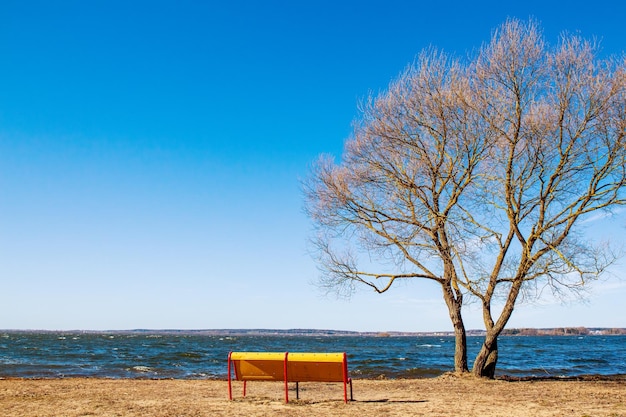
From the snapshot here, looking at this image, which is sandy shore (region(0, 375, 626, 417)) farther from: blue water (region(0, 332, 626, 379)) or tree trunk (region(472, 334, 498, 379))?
blue water (region(0, 332, 626, 379))

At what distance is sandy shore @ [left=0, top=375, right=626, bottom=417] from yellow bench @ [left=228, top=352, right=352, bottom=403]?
17.5 inches

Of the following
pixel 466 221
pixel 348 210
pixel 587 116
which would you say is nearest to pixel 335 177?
pixel 348 210

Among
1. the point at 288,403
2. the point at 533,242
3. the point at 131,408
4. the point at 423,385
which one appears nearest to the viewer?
the point at 131,408

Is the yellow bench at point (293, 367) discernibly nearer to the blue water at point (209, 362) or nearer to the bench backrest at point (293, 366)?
the bench backrest at point (293, 366)

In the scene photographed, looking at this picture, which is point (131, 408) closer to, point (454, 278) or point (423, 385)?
point (423, 385)

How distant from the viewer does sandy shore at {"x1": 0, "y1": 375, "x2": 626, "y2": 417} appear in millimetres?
8742

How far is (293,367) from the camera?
1006 centimetres

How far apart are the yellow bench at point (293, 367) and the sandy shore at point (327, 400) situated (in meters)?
0.44

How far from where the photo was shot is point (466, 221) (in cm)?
1475

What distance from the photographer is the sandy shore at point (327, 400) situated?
874 cm

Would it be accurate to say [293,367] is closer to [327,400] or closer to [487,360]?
[327,400]

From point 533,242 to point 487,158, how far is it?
101 inches

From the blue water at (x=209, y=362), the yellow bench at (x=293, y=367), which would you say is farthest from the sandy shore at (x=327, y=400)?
the blue water at (x=209, y=362)

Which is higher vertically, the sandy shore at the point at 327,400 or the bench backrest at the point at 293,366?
the bench backrest at the point at 293,366
